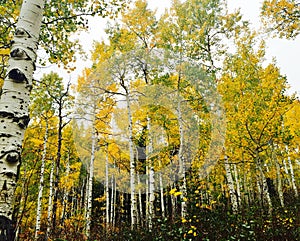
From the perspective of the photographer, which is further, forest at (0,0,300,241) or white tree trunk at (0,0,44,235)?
forest at (0,0,300,241)

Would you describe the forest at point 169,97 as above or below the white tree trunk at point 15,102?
above

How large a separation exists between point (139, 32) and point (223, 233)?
30.7 feet

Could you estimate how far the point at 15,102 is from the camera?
2.11 meters

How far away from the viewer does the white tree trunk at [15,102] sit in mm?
1875

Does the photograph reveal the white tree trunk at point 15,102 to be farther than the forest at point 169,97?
No

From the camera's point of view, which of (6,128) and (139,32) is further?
(139,32)

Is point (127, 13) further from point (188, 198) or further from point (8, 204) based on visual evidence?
point (8, 204)

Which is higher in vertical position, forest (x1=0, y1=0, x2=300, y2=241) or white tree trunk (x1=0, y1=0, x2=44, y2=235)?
forest (x1=0, y1=0, x2=300, y2=241)

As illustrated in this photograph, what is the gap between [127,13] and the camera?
11.2m

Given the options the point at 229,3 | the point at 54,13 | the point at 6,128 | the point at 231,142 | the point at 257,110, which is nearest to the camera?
the point at 6,128

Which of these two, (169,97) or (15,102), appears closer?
(15,102)

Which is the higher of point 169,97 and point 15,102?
point 169,97

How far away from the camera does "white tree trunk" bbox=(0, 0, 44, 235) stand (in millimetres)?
1875

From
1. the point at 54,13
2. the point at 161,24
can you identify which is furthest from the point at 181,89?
the point at 54,13
